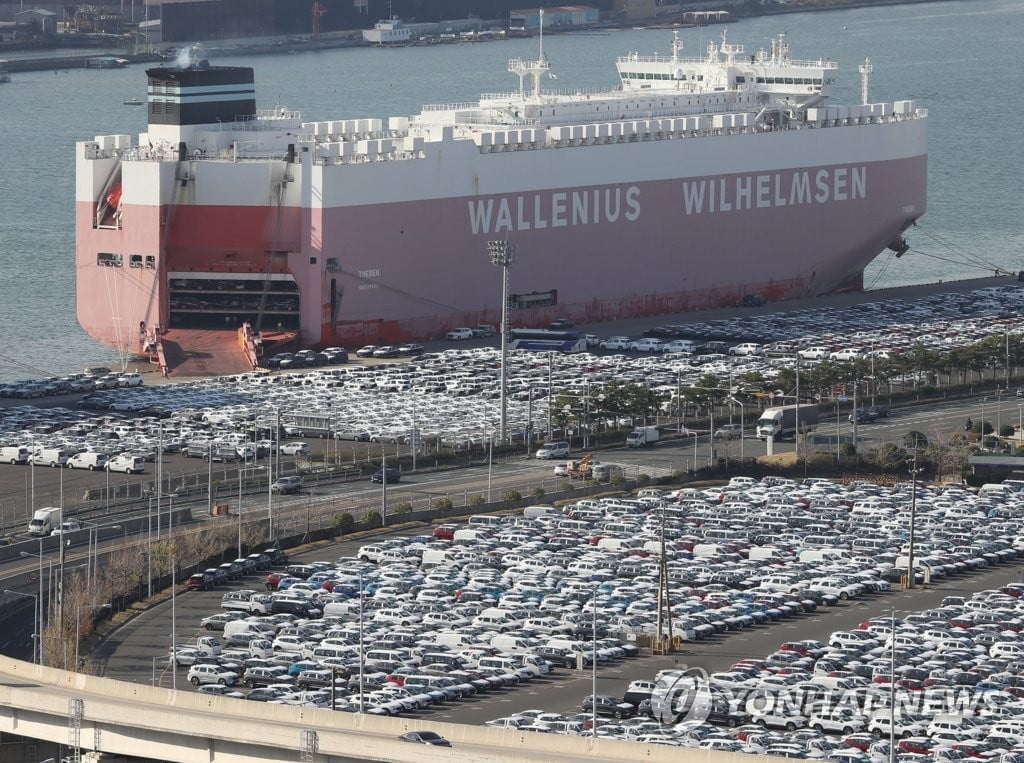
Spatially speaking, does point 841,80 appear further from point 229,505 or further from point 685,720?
point 685,720

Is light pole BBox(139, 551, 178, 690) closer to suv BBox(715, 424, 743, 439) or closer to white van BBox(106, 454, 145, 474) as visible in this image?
white van BBox(106, 454, 145, 474)

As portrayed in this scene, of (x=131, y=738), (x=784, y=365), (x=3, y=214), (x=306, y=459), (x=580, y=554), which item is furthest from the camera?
(x=3, y=214)

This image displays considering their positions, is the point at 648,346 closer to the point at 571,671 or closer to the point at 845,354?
the point at 845,354

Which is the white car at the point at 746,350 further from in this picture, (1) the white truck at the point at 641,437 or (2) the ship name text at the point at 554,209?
(1) the white truck at the point at 641,437

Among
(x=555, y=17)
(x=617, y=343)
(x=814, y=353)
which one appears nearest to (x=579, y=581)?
(x=814, y=353)

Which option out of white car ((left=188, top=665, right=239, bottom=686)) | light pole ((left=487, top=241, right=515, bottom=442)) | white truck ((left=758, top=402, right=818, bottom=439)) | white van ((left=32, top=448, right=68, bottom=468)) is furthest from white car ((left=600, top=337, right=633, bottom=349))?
white car ((left=188, top=665, right=239, bottom=686))

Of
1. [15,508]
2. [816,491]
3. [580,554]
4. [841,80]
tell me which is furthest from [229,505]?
[841,80]
